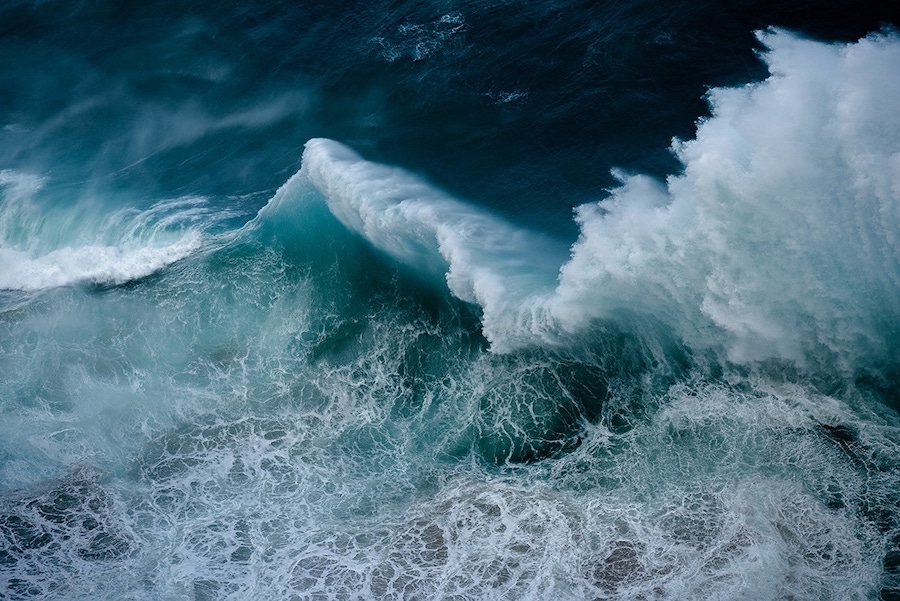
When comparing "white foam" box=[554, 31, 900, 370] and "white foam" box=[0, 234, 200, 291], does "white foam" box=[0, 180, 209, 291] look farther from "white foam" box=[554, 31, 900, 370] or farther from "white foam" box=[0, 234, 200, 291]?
"white foam" box=[554, 31, 900, 370]

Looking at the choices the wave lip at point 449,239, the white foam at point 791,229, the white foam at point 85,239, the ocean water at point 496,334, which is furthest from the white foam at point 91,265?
the white foam at point 791,229

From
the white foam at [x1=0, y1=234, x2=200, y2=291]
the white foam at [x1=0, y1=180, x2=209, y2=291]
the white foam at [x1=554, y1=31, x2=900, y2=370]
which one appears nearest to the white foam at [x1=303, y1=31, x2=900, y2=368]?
the white foam at [x1=554, y1=31, x2=900, y2=370]

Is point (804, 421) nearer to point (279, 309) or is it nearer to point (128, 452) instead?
point (279, 309)

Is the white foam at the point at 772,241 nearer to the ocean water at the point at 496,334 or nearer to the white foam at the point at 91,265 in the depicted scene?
the ocean water at the point at 496,334

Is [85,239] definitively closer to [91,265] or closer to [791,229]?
[91,265]

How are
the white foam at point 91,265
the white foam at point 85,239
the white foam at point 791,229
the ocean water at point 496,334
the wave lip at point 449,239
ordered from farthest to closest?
1. the white foam at point 85,239
2. the white foam at point 91,265
3. the wave lip at point 449,239
4. the white foam at point 791,229
5. the ocean water at point 496,334

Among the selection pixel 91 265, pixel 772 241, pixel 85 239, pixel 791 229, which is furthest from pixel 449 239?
pixel 85 239

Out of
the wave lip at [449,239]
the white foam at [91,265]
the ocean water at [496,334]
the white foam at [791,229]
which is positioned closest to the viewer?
the ocean water at [496,334]
